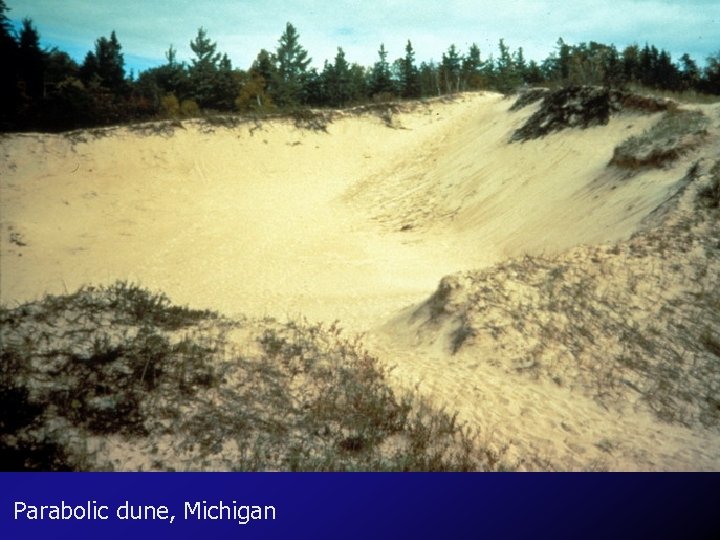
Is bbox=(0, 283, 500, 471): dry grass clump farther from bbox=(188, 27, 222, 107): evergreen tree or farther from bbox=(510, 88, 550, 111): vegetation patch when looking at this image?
bbox=(510, 88, 550, 111): vegetation patch

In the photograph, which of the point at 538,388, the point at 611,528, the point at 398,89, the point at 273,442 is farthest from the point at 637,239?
the point at 398,89

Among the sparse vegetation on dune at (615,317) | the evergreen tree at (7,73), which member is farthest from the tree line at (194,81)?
the sparse vegetation on dune at (615,317)

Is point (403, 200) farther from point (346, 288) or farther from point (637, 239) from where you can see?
point (637, 239)

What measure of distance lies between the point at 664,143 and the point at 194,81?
13.4 meters

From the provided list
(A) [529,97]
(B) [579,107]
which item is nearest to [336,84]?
(A) [529,97]

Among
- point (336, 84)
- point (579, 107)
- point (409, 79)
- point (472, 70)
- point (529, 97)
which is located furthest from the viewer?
point (472, 70)

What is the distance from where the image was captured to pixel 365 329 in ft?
29.5

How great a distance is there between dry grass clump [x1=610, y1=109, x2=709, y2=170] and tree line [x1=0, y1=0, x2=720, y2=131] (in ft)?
13.6

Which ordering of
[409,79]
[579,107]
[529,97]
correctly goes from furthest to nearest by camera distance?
[409,79], [529,97], [579,107]

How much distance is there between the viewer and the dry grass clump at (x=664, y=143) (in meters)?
12.1

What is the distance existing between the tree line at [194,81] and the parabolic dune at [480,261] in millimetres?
885

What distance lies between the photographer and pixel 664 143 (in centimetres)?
1259

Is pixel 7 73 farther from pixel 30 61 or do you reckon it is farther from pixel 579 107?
pixel 579 107

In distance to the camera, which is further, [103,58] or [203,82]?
[203,82]
